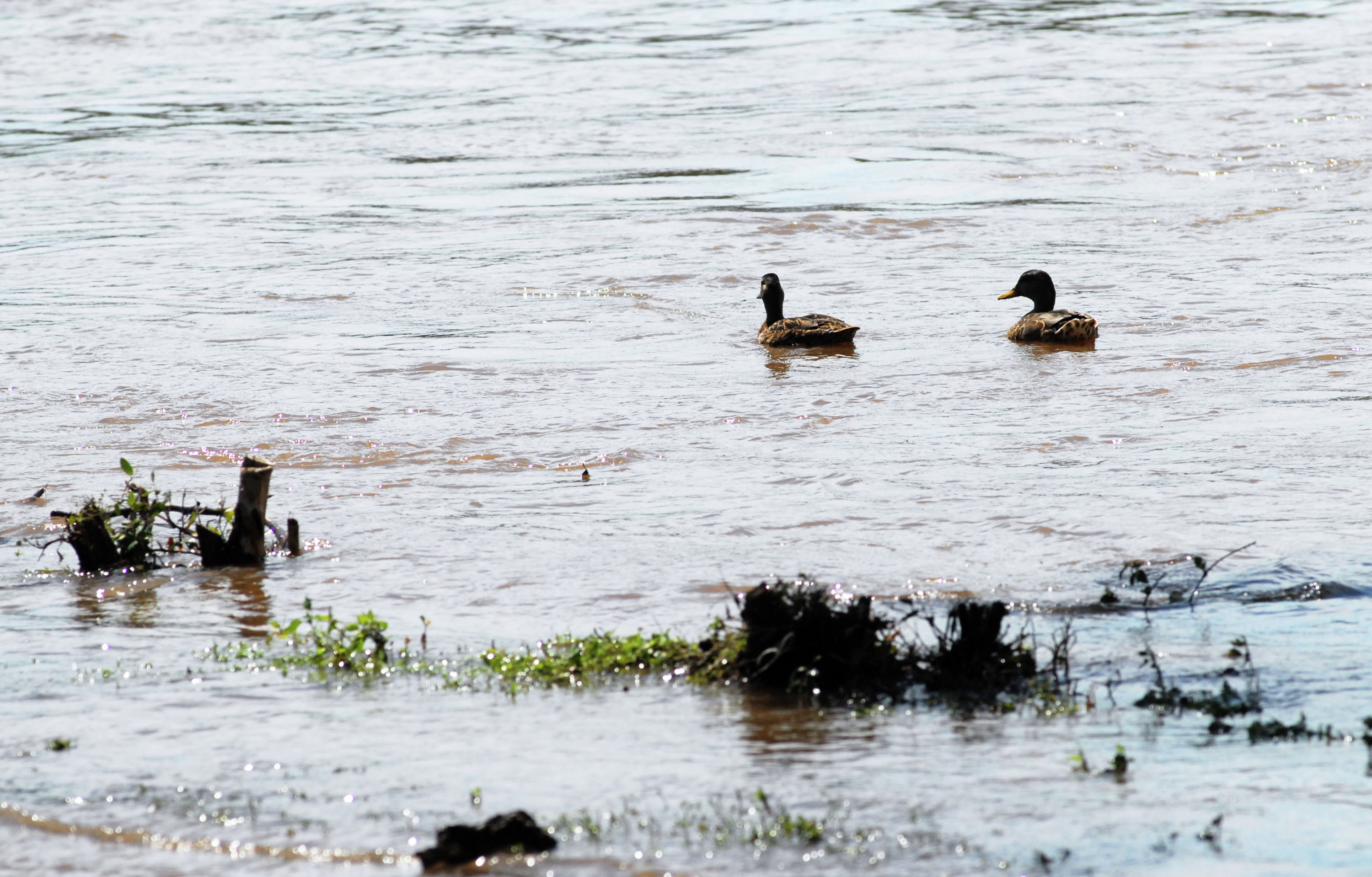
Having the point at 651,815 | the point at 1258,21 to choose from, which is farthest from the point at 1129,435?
the point at 1258,21

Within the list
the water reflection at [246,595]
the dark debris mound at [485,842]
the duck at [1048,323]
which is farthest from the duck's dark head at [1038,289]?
the dark debris mound at [485,842]

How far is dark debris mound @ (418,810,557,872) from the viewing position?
4.71 meters

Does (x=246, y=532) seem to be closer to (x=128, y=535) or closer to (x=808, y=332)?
(x=128, y=535)

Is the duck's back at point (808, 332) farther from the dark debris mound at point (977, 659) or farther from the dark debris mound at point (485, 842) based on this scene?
the dark debris mound at point (485, 842)

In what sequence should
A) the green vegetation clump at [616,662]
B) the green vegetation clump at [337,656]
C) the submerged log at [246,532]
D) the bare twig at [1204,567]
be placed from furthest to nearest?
the submerged log at [246,532] < the bare twig at [1204,567] < the green vegetation clump at [337,656] < the green vegetation clump at [616,662]

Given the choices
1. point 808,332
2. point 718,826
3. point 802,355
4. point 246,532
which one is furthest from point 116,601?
point 808,332

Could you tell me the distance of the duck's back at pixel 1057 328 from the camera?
42.2 feet

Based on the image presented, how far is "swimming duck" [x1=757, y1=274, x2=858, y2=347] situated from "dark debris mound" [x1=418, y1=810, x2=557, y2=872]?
8.58 metres

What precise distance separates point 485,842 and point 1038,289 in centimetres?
1007

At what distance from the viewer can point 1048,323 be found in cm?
1289

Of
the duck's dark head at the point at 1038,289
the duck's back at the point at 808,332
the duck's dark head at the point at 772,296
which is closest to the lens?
the duck's back at the point at 808,332

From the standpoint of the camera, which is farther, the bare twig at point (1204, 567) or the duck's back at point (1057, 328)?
the duck's back at point (1057, 328)

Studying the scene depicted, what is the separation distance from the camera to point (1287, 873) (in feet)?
14.9

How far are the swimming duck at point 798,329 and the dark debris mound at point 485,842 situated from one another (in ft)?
28.2
